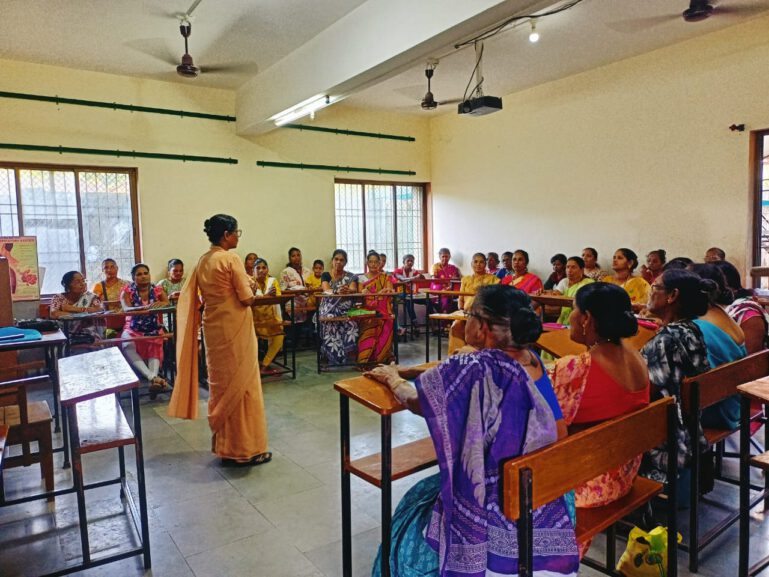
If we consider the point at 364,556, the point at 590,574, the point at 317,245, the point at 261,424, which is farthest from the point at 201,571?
the point at 317,245

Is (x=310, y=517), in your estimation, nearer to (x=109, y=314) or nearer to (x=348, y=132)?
(x=109, y=314)

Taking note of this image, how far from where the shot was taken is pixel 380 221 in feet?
28.4

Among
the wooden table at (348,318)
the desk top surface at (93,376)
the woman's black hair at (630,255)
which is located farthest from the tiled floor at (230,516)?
the woman's black hair at (630,255)

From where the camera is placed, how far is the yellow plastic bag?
2.05 metres

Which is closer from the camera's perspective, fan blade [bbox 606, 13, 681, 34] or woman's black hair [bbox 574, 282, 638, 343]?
woman's black hair [bbox 574, 282, 638, 343]

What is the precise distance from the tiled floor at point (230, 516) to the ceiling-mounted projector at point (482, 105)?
10.3 feet

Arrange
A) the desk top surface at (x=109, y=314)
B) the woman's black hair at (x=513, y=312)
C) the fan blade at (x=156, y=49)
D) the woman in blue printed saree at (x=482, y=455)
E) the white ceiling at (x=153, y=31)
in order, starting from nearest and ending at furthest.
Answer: the woman in blue printed saree at (x=482, y=455)
the woman's black hair at (x=513, y=312)
the white ceiling at (x=153, y=31)
the desk top surface at (x=109, y=314)
the fan blade at (x=156, y=49)

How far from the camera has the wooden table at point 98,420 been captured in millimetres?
2152

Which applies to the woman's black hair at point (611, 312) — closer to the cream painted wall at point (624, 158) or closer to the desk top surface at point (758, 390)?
the desk top surface at point (758, 390)

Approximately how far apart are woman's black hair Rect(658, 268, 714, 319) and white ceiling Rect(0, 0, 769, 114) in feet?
8.61

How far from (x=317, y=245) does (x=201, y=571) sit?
5.92m

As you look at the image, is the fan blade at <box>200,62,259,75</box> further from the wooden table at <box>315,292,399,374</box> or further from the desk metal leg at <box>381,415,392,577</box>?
the desk metal leg at <box>381,415,392,577</box>

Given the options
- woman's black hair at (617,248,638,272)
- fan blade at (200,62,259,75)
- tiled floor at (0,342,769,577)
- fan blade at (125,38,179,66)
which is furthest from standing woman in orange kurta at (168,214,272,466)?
woman's black hair at (617,248,638,272)

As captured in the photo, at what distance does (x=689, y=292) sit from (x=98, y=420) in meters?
2.68
